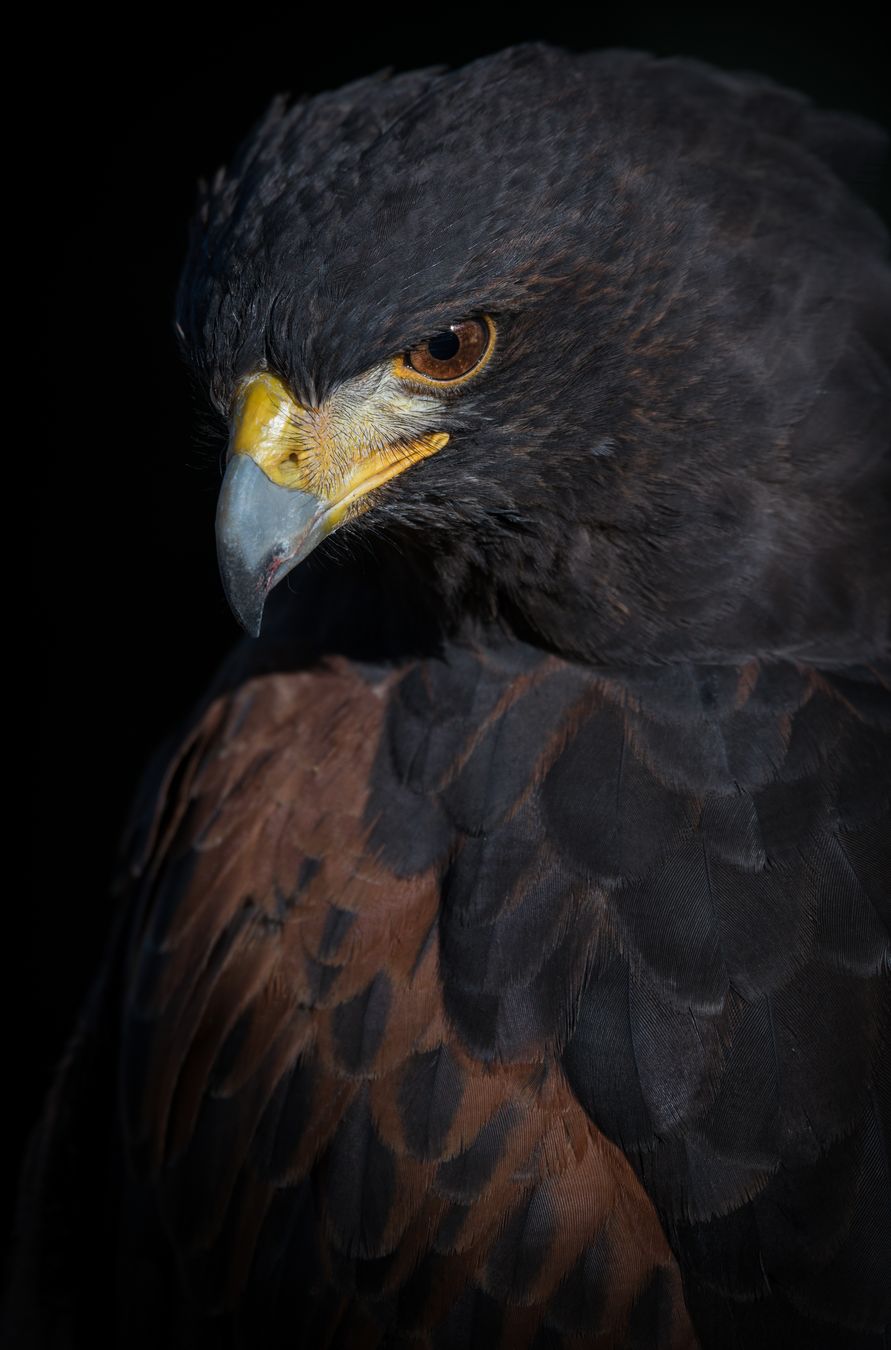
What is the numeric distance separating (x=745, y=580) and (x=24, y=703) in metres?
3.41

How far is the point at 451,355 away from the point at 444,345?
3 cm

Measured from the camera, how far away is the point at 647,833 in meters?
1.91

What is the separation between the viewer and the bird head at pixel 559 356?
1.82m

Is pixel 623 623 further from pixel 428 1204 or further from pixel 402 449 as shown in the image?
pixel 428 1204

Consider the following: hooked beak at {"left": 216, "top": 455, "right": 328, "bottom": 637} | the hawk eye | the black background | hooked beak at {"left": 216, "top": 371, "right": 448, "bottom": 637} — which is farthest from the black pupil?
the black background

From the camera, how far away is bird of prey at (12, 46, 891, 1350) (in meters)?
1.78

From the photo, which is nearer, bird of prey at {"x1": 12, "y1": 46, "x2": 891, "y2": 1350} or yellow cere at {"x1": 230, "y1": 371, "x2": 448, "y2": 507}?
bird of prey at {"x1": 12, "y1": 46, "x2": 891, "y2": 1350}

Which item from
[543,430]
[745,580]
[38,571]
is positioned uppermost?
[543,430]

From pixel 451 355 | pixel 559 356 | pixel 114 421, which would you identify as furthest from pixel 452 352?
pixel 114 421

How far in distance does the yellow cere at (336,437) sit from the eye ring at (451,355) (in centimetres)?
4

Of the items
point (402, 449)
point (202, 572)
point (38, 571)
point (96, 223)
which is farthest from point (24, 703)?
point (402, 449)

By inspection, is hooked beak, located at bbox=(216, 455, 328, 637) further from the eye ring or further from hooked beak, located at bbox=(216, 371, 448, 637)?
the eye ring

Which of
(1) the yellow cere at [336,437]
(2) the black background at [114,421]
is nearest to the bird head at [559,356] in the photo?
(1) the yellow cere at [336,437]

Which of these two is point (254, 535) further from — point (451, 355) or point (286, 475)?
point (451, 355)
